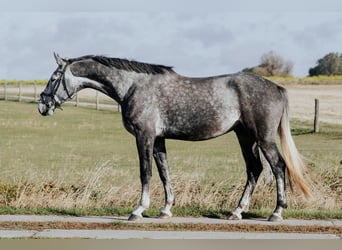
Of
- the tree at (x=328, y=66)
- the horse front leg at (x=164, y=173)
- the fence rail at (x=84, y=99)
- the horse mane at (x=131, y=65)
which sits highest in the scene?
the tree at (x=328, y=66)

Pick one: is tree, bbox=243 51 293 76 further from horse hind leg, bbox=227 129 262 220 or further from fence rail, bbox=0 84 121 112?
horse hind leg, bbox=227 129 262 220

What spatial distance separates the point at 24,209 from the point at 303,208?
4187mm

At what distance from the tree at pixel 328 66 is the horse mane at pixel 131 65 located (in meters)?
47.6

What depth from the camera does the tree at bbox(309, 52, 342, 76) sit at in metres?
56.5

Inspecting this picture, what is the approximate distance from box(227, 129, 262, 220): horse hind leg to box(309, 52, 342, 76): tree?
47035 millimetres

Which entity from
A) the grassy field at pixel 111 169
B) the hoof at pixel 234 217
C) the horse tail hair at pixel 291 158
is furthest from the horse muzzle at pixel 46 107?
the horse tail hair at pixel 291 158

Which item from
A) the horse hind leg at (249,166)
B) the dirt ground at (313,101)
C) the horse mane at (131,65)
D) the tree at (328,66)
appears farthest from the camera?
the tree at (328,66)

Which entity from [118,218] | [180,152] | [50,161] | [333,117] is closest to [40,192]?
[118,218]

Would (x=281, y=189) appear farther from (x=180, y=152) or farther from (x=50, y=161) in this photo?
(x=180, y=152)

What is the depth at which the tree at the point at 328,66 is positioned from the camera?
5647 cm

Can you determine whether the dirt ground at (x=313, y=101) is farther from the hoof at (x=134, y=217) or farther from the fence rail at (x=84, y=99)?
the hoof at (x=134, y=217)

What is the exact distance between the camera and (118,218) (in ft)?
30.6

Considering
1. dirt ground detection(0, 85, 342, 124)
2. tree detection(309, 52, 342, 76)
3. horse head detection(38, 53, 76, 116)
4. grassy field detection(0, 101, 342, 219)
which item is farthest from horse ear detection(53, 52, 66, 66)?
tree detection(309, 52, 342, 76)

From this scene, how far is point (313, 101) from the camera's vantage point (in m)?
43.2
